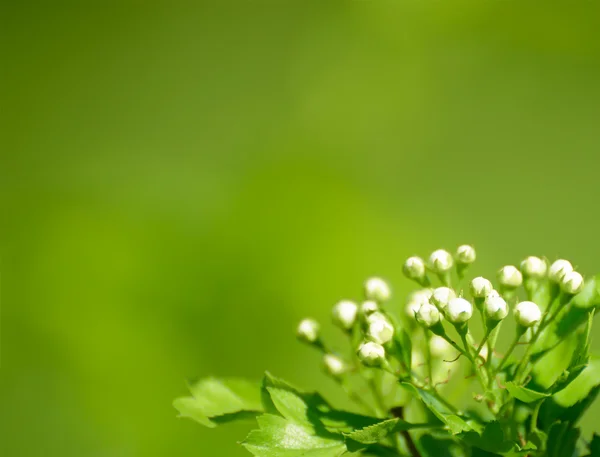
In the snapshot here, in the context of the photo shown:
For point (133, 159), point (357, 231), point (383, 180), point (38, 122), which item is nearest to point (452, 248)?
point (357, 231)

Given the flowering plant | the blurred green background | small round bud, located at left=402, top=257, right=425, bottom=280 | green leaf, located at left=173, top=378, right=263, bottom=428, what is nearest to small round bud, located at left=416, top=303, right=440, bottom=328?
the flowering plant

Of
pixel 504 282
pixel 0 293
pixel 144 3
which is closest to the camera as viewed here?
pixel 504 282

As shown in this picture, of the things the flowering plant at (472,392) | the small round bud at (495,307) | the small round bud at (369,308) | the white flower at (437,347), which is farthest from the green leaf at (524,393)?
the white flower at (437,347)

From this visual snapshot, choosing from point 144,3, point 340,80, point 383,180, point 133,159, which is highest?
point 144,3

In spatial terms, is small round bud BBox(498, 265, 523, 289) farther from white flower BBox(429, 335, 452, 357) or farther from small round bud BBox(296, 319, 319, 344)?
small round bud BBox(296, 319, 319, 344)

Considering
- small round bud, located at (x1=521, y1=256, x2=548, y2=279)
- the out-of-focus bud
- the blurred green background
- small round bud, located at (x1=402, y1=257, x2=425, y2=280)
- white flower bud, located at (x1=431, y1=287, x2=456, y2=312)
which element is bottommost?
the out-of-focus bud

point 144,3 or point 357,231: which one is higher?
point 144,3

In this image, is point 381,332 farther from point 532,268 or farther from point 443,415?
point 532,268

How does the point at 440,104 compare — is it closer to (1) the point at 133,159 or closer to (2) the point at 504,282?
(1) the point at 133,159
